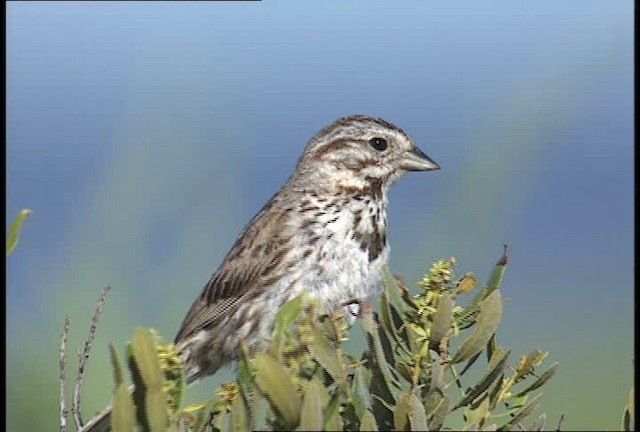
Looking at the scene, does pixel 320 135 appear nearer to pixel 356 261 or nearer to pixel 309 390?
pixel 356 261

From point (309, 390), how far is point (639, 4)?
1.03 meters

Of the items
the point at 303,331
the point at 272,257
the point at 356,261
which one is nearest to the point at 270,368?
the point at 303,331

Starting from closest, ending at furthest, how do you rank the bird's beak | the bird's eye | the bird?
1. the bird
2. the bird's beak
3. the bird's eye

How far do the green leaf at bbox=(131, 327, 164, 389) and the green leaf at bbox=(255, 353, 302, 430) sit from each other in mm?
104

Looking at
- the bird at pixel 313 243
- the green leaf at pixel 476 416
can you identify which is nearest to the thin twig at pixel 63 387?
the green leaf at pixel 476 416

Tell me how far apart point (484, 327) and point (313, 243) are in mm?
1563

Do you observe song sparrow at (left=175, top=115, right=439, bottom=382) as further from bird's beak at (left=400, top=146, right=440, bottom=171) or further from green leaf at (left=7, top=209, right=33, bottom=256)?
green leaf at (left=7, top=209, right=33, bottom=256)

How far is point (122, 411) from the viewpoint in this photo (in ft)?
2.75

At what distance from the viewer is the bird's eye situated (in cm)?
271

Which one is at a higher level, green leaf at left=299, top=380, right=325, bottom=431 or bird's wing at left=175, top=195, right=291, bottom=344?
green leaf at left=299, top=380, right=325, bottom=431

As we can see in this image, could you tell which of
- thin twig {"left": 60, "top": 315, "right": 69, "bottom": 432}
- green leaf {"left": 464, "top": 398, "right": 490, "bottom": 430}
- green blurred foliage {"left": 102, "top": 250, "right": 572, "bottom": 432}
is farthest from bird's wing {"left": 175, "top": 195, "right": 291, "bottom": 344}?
green leaf {"left": 464, "top": 398, "right": 490, "bottom": 430}

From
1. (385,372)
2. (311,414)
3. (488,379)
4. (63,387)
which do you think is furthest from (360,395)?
(63,387)

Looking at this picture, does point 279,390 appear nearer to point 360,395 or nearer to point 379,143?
point 360,395

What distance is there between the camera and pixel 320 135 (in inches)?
111
